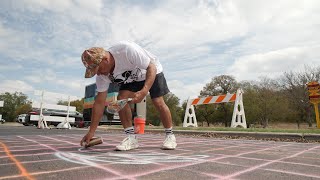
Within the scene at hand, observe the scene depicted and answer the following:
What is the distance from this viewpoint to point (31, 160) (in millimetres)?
2205

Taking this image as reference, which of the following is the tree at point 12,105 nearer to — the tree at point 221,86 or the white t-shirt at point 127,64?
the tree at point 221,86

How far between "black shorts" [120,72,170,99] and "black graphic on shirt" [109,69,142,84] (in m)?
0.10

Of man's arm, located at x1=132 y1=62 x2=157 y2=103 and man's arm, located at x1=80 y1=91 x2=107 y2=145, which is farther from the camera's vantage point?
man's arm, located at x1=80 y1=91 x2=107 y2=145

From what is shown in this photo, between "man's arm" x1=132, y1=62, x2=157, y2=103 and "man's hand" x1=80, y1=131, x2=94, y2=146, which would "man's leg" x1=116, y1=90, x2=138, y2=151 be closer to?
"man's hand" x1=80, y1=131, x2=94, y2=146

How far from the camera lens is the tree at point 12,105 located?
64750 mm

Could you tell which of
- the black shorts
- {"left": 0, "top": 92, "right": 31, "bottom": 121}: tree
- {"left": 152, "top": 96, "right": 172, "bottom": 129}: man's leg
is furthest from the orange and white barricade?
{"left": 0, "top": 92, "right": 31, "bottom": 121}: tree

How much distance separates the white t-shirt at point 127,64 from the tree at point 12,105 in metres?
68.5

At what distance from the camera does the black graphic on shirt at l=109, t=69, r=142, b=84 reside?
312 cm

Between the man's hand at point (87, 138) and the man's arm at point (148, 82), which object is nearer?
the man's arm at point (148, 82)

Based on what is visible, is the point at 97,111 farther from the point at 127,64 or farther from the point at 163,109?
the point at 163,109

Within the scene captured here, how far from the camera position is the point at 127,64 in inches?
117

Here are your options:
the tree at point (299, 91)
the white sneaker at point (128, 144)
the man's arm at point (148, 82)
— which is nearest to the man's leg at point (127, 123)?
the white sneaker at point (128, 144)

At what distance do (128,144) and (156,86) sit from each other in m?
0.82

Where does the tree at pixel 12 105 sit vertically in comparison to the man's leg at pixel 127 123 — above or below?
above
